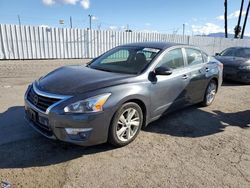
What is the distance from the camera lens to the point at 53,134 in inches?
125

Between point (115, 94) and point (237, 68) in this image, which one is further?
point (237, 68)

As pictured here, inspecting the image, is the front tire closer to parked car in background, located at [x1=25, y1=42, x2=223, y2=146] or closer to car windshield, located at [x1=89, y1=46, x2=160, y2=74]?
parked car in background, located at [x1=25, y1=42, x2=223, y2=146]

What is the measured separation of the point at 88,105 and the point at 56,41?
1216 cm

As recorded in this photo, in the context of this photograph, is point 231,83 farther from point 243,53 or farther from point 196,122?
point 196,122

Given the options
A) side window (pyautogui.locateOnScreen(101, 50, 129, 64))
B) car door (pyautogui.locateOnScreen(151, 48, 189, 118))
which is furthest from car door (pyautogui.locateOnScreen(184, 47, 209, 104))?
side window (pyautogui.locateOnScreen(101, 50, 129, 64))

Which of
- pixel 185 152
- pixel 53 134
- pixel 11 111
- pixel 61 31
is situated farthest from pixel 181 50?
pixel 61 31

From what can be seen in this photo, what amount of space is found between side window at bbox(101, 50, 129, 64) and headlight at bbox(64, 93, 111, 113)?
5.28 feet

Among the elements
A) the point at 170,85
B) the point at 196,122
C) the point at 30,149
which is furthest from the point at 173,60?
the point at 30,149

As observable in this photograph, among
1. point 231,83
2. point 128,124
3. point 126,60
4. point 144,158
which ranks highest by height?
point 126,60

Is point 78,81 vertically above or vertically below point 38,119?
above

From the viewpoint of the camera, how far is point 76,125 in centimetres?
309

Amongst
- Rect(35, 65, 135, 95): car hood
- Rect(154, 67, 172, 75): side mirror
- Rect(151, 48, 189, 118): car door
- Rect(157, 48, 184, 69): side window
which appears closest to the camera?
Rect(35, 65, 135, 95): car hood

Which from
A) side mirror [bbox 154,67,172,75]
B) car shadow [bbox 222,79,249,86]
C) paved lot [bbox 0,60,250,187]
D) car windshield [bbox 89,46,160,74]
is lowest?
paved lot [bbox 0,60,250,187]

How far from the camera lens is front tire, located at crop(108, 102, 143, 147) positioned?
340cm
